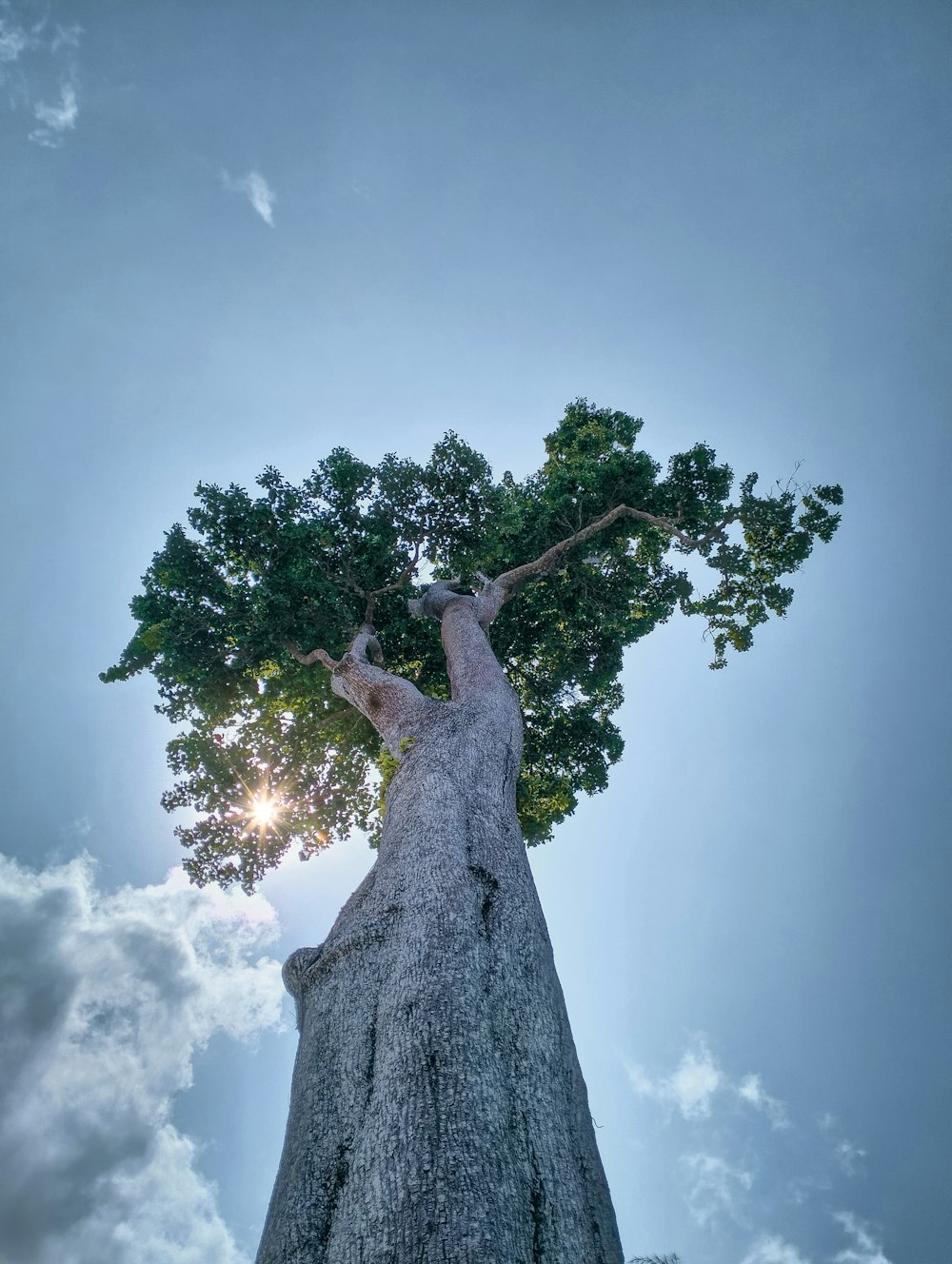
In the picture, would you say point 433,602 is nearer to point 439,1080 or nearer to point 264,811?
point 264,811

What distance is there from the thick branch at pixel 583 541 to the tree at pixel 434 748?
0.23ft

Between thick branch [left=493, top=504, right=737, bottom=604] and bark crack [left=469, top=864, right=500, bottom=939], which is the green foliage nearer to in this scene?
thick branch [left=493, top=504, right=737, bottom=604]

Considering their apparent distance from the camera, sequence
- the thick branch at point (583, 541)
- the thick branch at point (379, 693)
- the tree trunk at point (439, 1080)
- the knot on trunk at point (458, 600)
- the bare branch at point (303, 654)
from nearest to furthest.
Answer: the tree trunk at point (439, 1080), the thick branch at point (379, 693), the bare branch at point (303, 654), the knot on trunk at point (458, 600), the thick branch at point (583, 541)

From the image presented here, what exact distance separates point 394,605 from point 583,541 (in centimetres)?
404

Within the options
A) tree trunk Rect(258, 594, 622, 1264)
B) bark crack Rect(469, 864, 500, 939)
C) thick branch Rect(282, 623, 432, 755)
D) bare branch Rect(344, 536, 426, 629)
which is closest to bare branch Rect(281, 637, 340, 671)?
thick branch Rect(282, 623, 432, 755)

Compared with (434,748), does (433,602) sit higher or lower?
higher

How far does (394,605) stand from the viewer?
11930 millimetres

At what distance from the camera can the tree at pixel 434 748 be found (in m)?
2.42

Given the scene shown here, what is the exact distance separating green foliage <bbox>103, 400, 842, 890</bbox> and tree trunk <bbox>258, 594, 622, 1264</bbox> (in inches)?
273

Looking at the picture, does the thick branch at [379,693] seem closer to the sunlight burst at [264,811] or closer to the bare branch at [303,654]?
the bare branch at [303,654]

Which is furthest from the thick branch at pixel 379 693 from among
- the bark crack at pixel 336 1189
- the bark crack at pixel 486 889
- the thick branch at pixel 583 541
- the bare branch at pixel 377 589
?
the bark crack at pixel 336 1189

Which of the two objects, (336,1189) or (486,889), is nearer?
(336,1189)

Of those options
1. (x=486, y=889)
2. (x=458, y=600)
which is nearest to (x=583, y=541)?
(x=458, y=600)

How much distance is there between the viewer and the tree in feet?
7.93
